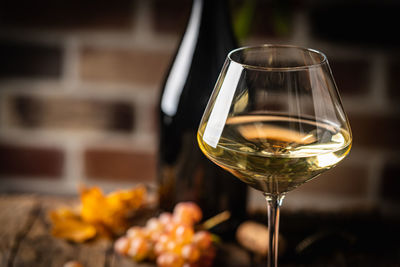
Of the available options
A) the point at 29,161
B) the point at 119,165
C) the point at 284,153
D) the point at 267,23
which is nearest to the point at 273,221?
the point at 284,153

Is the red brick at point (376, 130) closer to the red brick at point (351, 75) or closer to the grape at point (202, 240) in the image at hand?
the red brick at point (351, 75)

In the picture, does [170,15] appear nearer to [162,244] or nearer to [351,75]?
[351,75]

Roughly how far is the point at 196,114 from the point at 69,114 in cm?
58

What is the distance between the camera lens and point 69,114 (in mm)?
1295

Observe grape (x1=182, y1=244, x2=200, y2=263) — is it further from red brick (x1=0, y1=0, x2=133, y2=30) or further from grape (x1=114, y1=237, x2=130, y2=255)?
red brick (x1=0, y1=0, x2=133, y2=30)

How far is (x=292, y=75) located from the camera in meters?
0.55

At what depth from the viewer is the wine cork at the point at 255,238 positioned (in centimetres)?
76

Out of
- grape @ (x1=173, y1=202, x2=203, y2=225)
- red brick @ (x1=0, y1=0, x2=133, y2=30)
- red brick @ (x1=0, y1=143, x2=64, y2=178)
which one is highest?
red brick @ (x1=0, y1=0, x2=133, y2=30)

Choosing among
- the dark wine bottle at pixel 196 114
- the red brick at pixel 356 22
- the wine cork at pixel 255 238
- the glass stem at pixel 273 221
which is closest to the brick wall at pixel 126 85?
the red brick at pixel 356 22

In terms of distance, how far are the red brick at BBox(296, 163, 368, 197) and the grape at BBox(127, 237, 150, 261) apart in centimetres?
62

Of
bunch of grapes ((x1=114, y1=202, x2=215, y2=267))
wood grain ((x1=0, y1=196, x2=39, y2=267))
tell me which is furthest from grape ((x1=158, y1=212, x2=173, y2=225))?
wood grain ((x1=0, y1=196, x2=39, y2=267))

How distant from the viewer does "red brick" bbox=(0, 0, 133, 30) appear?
1187 millimetres

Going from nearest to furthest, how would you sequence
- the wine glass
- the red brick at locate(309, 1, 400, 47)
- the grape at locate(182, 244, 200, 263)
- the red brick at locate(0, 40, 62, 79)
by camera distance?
the wine glass
the grape at locate(182, 244, 200, 263)
the red brick at locate(309, 1, 400, 47)
the red brick at locate(0, 40, 62, 79)

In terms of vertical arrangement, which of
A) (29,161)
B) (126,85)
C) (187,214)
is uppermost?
(126,85)
